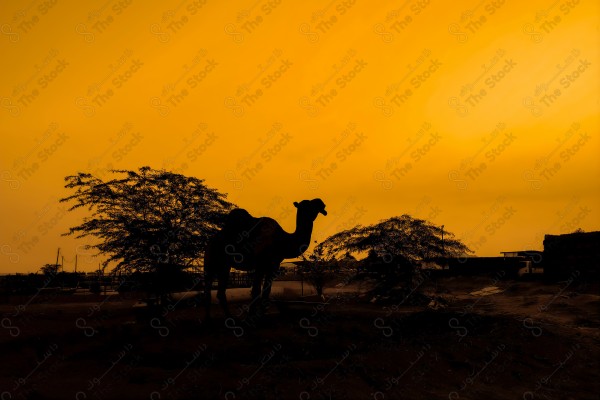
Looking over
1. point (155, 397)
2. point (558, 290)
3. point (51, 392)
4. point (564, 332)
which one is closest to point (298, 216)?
point (155, 397)

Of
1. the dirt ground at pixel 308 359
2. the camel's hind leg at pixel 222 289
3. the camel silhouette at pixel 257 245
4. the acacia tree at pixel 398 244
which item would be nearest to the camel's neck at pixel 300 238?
the camel silhouette at pixel 257 245

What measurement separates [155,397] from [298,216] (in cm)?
608

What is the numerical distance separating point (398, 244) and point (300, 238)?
16604mm

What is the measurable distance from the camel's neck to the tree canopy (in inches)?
618

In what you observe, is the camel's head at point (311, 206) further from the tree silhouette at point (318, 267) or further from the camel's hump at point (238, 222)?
the tree silhouette at point (318, 267)

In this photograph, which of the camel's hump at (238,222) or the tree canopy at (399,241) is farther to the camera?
the tree canopy at (399,241)

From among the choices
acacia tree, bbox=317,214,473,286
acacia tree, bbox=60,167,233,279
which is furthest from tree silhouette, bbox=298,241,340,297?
acacia tree, bbox=60,167,233,279

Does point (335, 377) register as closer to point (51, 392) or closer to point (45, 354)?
point (51, 392)

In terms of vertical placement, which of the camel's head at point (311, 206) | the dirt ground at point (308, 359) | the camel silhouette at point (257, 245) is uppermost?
the camel's head at point (311, 206)

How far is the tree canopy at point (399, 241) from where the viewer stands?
29.9 meters

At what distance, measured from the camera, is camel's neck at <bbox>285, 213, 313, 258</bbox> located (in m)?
14.4

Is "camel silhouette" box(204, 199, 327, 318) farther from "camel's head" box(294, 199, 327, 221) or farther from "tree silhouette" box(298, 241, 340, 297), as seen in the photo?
"tree silhouette" box(298, 241, 340, 297)

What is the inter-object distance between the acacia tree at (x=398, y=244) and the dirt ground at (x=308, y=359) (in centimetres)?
974

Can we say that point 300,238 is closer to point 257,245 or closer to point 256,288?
point 257,245
